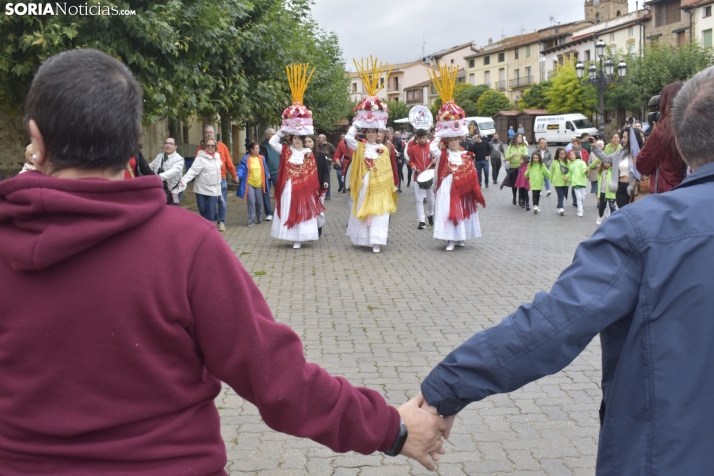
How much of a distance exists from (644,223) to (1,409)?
160 cm

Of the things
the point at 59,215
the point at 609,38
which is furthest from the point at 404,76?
the point at 59,215

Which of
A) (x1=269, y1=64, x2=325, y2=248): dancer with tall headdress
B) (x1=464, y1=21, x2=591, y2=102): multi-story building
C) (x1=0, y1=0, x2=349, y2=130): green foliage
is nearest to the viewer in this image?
(x1=0, y1=0, x2=349, y2=130): green foliage

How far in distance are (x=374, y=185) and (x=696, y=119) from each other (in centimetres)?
1050

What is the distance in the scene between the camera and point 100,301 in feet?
5.76

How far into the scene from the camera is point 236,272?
73.7 inches

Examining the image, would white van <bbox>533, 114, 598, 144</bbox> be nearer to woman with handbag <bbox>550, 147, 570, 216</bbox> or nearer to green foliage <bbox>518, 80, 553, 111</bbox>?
green foliage <bbox>518, 80, 553, 111</bbox>

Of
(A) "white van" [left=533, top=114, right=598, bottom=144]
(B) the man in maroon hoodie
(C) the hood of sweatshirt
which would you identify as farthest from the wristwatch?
(A) "white van" [left=533, top=114, right=598, bottom=144]

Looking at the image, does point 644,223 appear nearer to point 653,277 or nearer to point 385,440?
point 653,277

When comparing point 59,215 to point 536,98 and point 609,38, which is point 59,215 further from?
point 536,98

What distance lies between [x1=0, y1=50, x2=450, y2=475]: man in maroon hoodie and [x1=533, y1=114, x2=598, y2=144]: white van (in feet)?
179

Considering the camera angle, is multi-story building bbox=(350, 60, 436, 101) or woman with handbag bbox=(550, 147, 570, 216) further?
multi-story building bbox=(350, 60, 436, 101)

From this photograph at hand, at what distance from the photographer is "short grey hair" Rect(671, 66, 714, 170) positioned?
7.13ft

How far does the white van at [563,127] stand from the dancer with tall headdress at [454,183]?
43503 millimetres

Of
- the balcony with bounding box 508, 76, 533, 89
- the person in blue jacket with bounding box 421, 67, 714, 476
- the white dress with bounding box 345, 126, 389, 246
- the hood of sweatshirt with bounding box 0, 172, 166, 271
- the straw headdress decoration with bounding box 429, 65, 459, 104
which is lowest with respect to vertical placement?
the white dress with bounding box 345, 126, 389, 246
